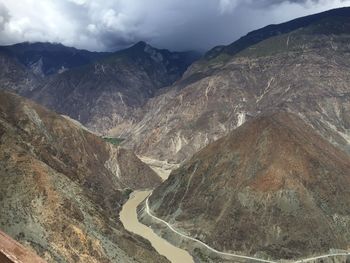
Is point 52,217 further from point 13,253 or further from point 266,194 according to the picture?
point 13,253

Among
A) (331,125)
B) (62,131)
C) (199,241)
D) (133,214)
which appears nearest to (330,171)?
(199,241)

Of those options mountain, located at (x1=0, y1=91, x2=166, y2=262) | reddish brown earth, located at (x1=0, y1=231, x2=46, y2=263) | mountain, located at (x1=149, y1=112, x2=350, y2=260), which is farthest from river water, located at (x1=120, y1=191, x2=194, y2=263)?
reddish brown earth, located at (x1=0, y1=231, x2=46, y2=263)

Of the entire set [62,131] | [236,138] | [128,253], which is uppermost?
[62,131]

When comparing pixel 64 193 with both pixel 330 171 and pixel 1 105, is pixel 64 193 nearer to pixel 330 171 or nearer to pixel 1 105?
pixel 330 171

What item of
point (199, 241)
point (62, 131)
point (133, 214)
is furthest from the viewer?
point (62, 131)

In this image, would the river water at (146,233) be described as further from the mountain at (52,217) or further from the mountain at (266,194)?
the mountain at (52,217)

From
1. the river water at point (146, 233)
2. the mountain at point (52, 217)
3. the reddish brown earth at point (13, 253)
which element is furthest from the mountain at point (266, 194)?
the reddish brown earth at point (13, 253)

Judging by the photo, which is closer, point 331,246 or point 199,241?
point 331,246

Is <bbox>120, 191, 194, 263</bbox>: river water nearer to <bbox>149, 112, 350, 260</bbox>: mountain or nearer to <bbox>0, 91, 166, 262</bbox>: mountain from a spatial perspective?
<bbox>149, 112, 350, 260</bbox>: mountain
